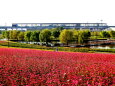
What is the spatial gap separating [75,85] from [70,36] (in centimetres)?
5865

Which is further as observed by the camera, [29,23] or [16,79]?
[29,23]

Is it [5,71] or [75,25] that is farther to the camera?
[75,25]

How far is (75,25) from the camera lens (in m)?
191

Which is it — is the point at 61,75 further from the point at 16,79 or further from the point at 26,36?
the point at 26,36

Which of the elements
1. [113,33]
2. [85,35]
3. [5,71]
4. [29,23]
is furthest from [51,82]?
[29,23]

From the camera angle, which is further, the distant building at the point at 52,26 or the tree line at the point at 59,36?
the distant building at the point at 52,26

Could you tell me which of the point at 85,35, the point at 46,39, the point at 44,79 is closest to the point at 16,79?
the point at 44,79

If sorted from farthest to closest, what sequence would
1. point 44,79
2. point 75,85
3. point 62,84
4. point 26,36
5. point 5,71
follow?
point 26,36 → point 5,71 → point 44,79 → point 62,84 → point 75,85

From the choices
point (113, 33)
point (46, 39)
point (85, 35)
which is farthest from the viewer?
point (113, 33)

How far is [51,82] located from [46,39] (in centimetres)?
5784

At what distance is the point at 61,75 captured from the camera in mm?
7559

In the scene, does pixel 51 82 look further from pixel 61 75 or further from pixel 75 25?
pixel 75 25

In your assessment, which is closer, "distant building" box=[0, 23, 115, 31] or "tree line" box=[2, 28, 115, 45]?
"tree line" box=[2, 28, 115, 45]

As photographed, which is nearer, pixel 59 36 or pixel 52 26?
pixel 59 36
